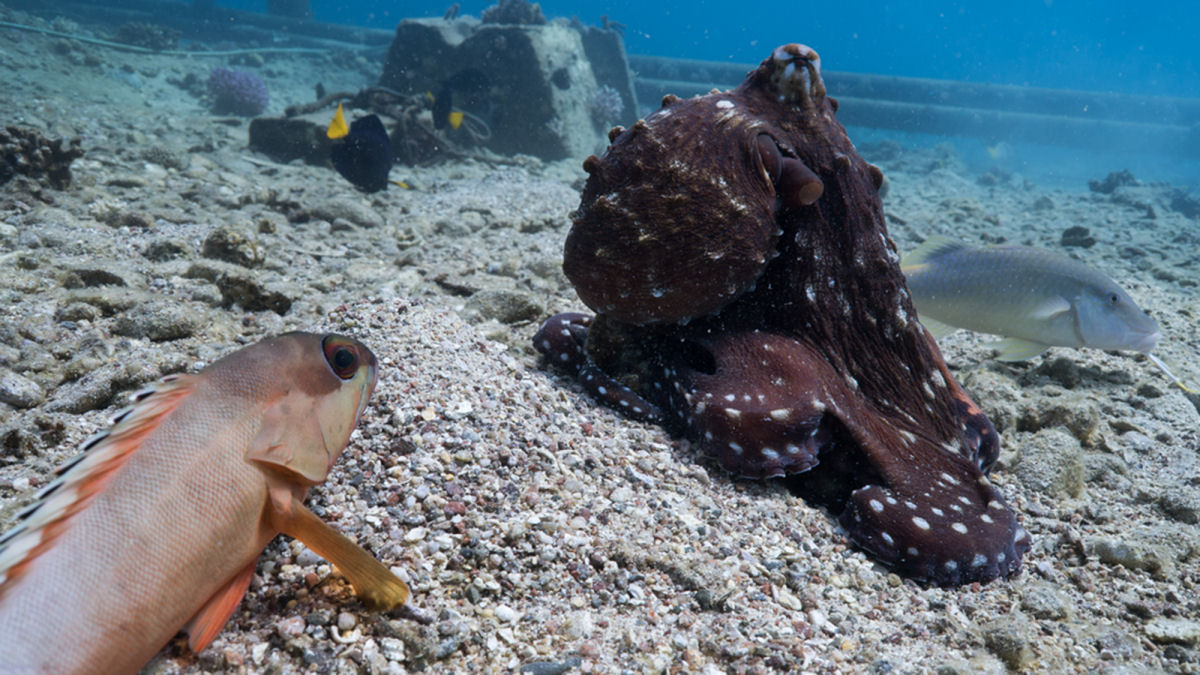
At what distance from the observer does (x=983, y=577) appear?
2.40m

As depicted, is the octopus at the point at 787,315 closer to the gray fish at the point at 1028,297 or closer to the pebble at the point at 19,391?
the gray fish at the point at 1028,297

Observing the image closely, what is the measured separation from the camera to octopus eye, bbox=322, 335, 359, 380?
1.79 m

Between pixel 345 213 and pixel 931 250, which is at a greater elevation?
pixel 931 250

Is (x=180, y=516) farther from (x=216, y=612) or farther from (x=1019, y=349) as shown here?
(x=1019, y=349)

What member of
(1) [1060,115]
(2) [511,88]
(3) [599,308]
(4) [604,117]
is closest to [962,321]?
(3) [599,308]

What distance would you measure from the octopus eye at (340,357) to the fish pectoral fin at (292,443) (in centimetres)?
13

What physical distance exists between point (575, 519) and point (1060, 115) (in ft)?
119

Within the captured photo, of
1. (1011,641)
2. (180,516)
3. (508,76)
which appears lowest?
(1011,641)

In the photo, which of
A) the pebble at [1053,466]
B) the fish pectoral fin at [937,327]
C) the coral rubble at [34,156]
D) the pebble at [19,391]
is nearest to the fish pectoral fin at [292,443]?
the pebble at [19,391]

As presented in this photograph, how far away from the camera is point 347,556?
1.61 meters

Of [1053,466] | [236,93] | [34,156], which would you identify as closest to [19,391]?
[34,156]

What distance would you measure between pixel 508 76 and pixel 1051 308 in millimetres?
12844

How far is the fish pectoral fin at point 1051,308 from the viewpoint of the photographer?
13.1 feet

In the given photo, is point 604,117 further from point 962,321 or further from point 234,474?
point 234,474
